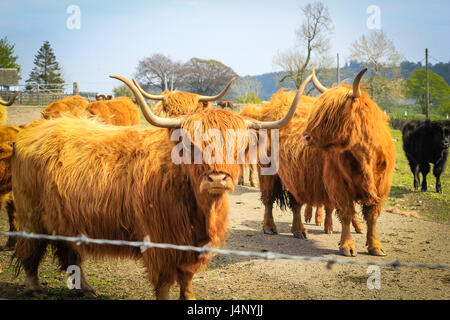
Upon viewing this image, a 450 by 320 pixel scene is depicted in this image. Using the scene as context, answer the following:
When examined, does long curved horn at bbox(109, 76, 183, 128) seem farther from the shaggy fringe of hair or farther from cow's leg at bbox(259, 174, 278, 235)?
cow's leg at bbox(259, 174, 278, 235)

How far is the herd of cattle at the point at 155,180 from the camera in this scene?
3.04 m

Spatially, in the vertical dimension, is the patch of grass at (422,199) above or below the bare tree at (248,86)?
below

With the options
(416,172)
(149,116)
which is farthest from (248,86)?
(149,116)

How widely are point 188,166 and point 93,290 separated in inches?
73.4

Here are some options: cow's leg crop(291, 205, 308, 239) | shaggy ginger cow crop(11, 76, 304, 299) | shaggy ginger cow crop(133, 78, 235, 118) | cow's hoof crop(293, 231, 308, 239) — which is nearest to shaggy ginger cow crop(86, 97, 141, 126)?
shaggy ginger cow crop(133, 78, 235, 118)

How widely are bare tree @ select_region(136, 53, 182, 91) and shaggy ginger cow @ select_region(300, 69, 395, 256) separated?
23948mm

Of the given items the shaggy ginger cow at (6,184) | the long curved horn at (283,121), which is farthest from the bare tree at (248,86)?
the long curved horn at (283,121)

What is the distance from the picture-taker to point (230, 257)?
5.16m

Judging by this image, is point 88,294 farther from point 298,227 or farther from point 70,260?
point 298,227

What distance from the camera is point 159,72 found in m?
31.2

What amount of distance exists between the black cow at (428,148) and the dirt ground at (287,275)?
4136 millimetres

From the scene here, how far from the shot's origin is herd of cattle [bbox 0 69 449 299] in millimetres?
3039

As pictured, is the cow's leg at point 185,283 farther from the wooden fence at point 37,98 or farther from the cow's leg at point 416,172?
the wooden fence at point 37,98
